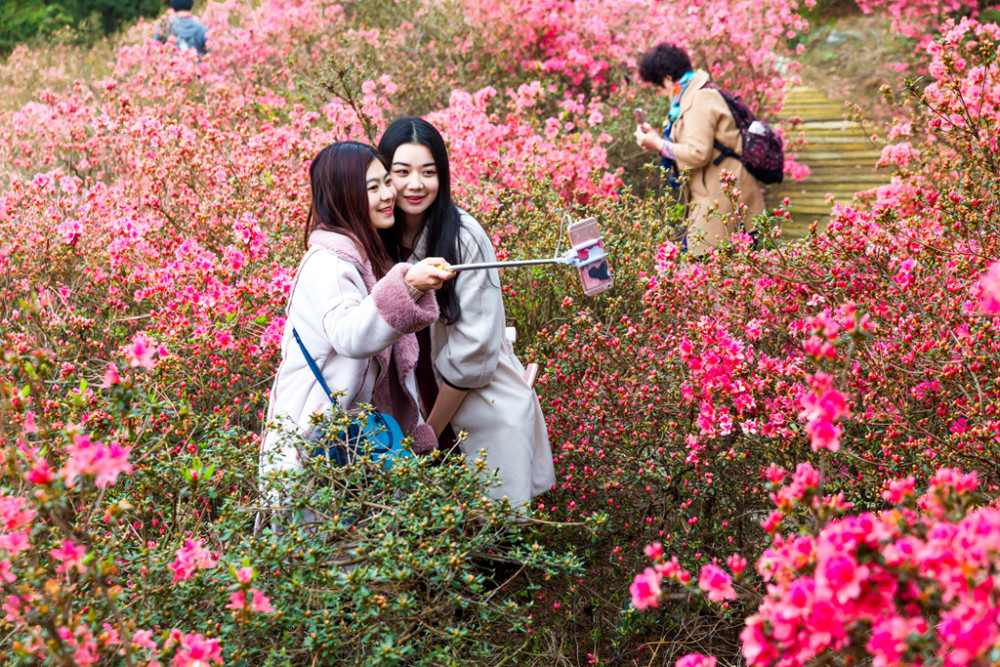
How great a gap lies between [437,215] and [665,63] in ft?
8.82

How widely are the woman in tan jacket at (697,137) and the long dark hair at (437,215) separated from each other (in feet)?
6.99

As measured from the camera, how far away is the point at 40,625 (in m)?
1.54

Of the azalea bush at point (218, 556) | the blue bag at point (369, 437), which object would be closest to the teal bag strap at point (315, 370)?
the blue bag at point (369, 437)

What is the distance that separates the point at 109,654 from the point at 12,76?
1027 cm

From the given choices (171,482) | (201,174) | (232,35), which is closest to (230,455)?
(171,482)

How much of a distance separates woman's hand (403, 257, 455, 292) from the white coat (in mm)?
21

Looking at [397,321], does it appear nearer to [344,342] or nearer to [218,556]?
[344,342]

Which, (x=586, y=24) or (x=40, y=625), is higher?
(x=586, y=24)

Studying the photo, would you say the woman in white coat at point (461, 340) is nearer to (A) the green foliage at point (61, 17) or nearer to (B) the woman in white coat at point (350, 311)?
(B) the woman in white coat at point (350, 311)

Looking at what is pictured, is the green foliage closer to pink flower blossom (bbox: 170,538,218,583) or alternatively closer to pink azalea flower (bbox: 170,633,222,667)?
pink flower blossom (bbox: 170,538,218,583)

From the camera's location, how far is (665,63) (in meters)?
4.79

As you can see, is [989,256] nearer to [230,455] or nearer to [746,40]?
[230,455]

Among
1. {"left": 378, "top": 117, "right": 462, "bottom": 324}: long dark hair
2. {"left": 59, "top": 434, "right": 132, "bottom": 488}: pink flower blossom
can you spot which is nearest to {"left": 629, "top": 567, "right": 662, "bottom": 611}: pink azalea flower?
{"left": 59, "top": 434, "right": 132, "bottom": 488}: pink flower blossom

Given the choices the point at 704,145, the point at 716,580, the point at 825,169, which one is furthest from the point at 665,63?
the point at 716,580
